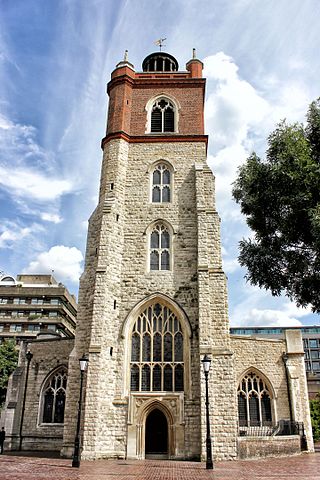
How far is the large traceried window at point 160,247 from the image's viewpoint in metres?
21.7

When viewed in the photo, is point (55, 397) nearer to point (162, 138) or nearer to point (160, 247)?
point (160, 247)

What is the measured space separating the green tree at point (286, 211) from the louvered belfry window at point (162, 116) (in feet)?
36.0

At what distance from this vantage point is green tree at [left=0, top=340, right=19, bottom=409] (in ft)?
111

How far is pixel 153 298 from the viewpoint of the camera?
20562 mm

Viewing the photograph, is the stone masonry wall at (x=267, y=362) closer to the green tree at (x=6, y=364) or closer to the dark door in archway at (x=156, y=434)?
the dark door in archway at (x=156, y=434)

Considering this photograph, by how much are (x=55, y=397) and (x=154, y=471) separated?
10469 millimetres

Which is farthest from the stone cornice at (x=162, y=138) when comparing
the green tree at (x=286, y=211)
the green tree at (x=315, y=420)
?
the green tree at (x=315, y=420)

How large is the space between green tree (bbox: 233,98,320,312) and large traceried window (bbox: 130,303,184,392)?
20.0 ft

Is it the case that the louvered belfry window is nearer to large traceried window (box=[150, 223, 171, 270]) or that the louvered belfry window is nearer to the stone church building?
the stone church building

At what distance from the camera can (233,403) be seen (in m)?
17.6

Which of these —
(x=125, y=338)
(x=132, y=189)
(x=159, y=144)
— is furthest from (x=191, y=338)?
(x=159, y=144)

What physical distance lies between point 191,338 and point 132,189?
9160 mm

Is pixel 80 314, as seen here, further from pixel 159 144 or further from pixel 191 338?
pixel 159 144

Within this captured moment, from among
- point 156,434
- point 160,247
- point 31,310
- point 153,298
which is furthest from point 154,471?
point 31,310
